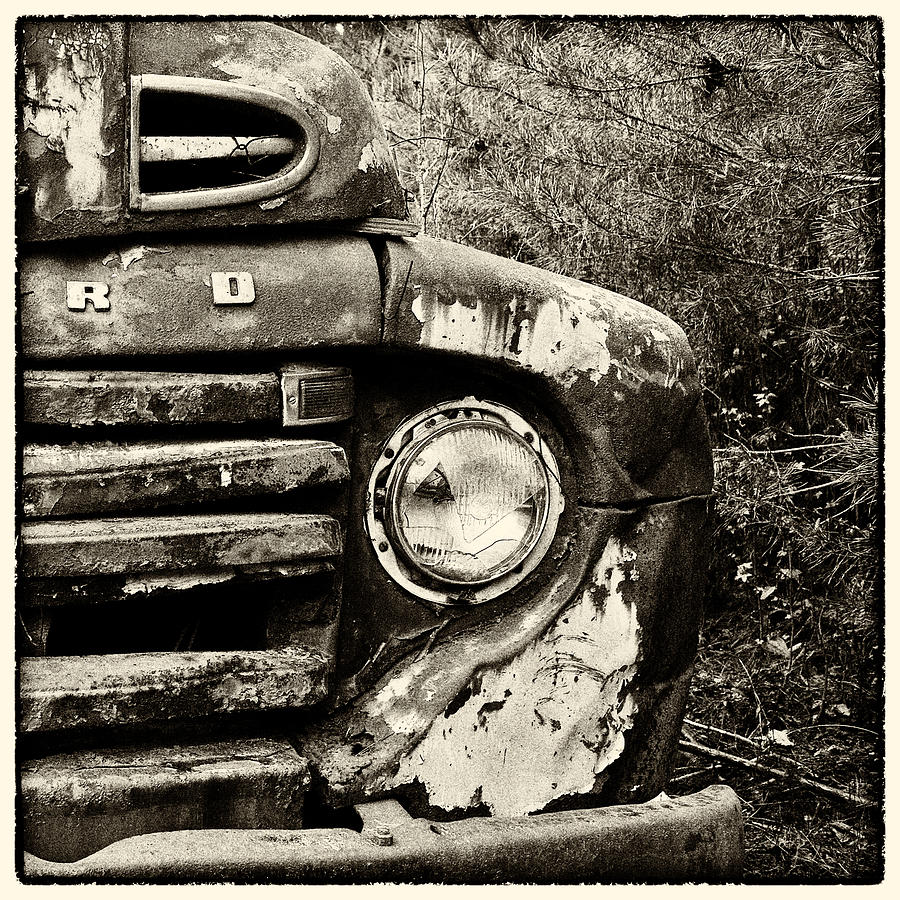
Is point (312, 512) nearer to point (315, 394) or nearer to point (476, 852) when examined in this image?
point (315, 394)

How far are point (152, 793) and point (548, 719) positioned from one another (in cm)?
60

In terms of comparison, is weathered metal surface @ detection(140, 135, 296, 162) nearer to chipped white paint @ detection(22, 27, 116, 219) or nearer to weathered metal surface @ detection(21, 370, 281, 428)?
chipped white paint @ detection(22, 27, 116, 219)

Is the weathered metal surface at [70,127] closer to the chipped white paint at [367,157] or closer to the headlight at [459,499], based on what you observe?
the chipped white paint at [367,157]

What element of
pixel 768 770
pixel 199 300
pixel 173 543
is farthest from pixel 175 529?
pixel 768 770

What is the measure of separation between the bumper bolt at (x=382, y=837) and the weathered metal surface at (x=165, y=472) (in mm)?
491

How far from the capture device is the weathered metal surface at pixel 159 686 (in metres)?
1.49

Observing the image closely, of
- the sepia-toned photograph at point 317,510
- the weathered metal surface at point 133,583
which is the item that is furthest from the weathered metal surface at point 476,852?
the weathered metal surface at point 133,583

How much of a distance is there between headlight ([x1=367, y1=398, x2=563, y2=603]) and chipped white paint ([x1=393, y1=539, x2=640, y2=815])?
14 centimetres

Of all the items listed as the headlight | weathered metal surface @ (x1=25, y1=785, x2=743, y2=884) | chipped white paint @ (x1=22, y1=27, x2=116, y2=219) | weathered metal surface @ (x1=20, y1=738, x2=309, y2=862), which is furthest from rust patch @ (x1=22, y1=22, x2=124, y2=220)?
weathered metal surface @ (x1=25, y1=785, x2=743, y2=884)

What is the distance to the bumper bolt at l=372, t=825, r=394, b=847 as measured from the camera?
157cm

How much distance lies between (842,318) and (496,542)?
1.54m

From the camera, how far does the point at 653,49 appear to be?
2748 millimetres

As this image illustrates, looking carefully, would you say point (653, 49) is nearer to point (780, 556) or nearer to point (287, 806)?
point (780, 556)

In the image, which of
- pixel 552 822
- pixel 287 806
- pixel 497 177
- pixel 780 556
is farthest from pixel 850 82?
pixel 287 806
